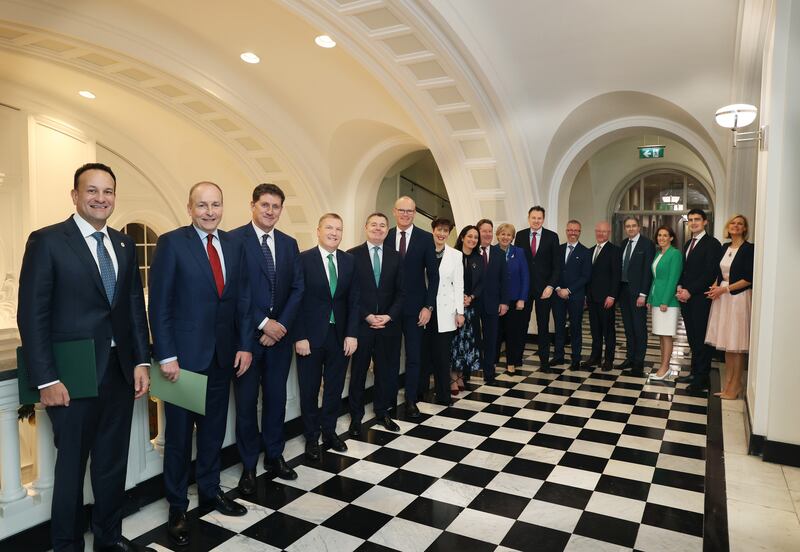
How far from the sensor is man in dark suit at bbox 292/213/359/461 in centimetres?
350

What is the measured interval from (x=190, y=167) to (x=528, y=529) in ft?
33.8

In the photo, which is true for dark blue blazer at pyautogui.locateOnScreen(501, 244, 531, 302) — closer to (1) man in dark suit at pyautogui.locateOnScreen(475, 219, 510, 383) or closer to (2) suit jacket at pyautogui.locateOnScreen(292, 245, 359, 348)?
(1) man in dark suit at pyautogui.locateOnScreen(475, 219, 510, 383)

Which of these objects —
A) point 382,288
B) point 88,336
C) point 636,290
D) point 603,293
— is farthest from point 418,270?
point 636,290

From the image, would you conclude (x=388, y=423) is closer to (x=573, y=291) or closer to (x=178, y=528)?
(x=178, y=528)

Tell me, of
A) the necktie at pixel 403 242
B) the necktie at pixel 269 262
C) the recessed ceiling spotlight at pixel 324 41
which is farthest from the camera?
the recessed ceiling spotlight at pixel 324 41

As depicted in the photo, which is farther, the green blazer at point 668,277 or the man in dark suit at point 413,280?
the green blazer at point 668,277

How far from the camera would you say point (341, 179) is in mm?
9906

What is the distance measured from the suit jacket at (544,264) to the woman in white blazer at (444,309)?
1.90 meters

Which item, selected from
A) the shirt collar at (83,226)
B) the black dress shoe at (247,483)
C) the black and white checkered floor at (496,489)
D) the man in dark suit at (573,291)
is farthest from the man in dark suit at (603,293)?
the shirt collar at (83,226)

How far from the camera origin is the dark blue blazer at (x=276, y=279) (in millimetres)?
3057

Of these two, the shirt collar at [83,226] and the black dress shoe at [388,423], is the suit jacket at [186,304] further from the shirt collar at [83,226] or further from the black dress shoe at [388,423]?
the black dress shoe at [388,423]

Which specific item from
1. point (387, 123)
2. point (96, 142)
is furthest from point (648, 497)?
point (96, 142)

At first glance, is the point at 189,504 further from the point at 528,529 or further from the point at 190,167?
the point at 190,167

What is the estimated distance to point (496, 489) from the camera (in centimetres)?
317
